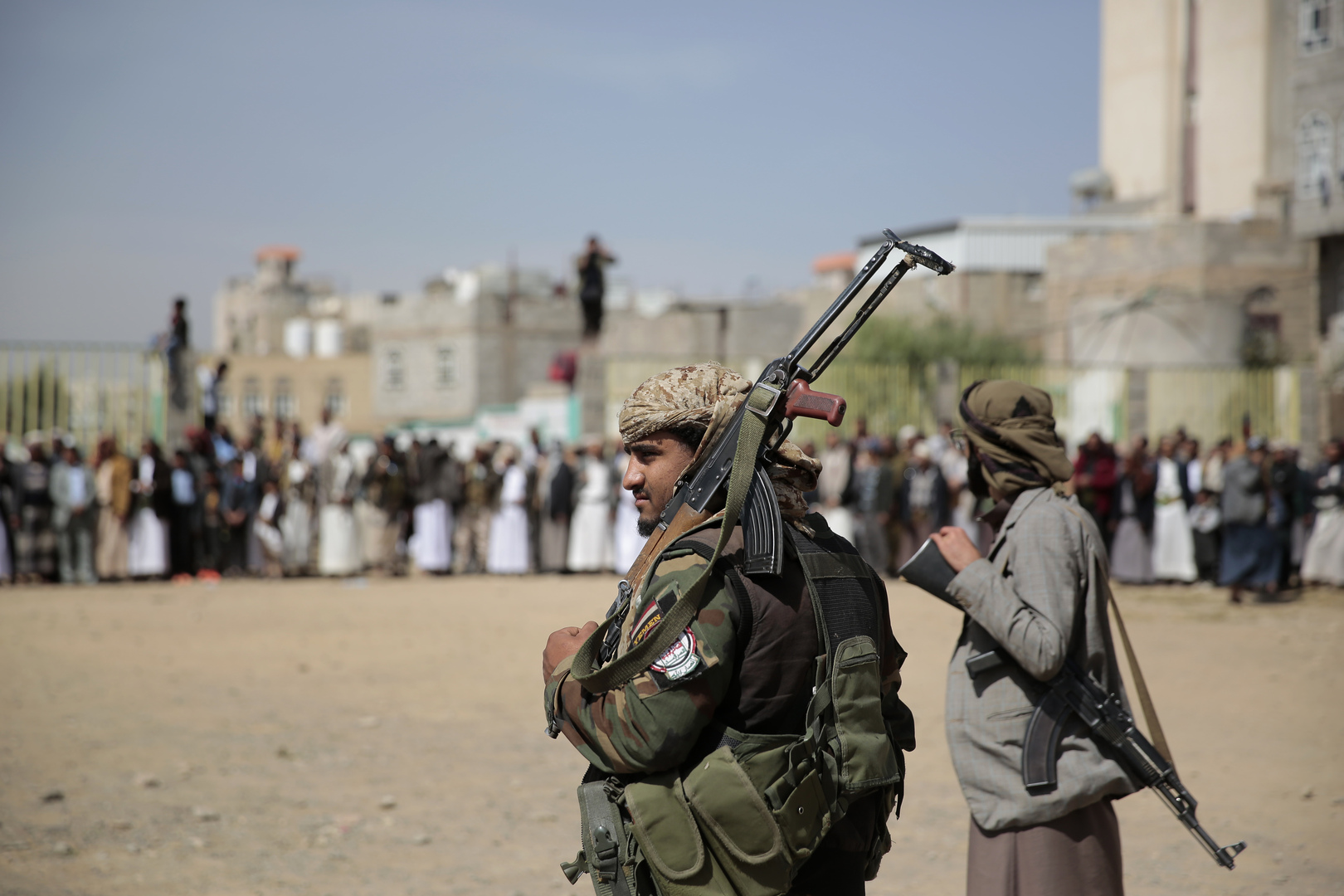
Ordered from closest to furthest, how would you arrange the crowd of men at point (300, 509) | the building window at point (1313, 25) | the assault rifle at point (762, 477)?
1. the assault rifle at point (762, 477)
2. the crowd of men at point (300, 509)
3. the building window at point (1313, 25)

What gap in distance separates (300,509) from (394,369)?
36877 millimetres

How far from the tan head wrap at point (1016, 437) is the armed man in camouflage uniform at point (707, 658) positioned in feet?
2.79

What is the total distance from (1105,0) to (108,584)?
1931 inches

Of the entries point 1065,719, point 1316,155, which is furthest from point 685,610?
point 1316,155

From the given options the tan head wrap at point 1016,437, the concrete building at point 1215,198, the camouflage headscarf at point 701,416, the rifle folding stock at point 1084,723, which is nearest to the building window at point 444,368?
the concrete building at point 1215,198

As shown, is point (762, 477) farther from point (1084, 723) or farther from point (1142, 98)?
point (1142, 98)

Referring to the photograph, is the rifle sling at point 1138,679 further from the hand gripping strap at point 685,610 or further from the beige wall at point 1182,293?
the beige wall at point 1182,293

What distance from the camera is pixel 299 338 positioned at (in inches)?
2212

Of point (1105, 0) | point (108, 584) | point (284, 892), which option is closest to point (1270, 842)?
point (284, 892)

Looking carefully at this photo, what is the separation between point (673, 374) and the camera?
2.45 meters

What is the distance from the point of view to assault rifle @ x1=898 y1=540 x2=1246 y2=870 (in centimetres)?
299

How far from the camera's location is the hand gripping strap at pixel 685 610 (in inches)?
85.4

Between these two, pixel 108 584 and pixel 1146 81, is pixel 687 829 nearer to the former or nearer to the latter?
pixel 108 584

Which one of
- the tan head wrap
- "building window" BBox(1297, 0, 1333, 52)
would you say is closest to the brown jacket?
the tan head wrap
